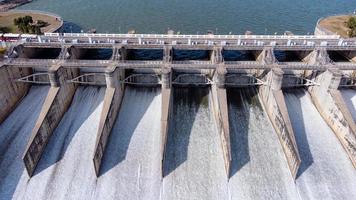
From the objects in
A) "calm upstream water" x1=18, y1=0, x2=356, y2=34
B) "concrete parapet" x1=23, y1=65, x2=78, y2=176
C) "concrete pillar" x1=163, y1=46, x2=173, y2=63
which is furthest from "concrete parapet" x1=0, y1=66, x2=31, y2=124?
"calm upstream water" x1=18, y1=0, x2=356, y2=34

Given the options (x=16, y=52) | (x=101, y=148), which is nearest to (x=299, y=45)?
(x=101, y=148)

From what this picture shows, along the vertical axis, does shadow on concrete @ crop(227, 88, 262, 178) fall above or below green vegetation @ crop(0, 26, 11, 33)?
below

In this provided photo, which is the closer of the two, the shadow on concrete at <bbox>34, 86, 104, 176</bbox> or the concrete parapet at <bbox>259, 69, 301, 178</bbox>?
the concrete parapet at <bbox>259, 69, 301, 178</bbox>

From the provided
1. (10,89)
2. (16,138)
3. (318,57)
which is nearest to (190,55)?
(318,57)

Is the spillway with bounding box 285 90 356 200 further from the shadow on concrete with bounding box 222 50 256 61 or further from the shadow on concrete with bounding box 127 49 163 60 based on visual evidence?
the shadow on concrete with bounding box 127 49 163 60

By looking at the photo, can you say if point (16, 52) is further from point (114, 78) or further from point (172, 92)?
point (172, 92)

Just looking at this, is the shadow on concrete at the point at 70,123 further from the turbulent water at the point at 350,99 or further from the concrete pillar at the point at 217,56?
the turbulent water at the point at 350,99
